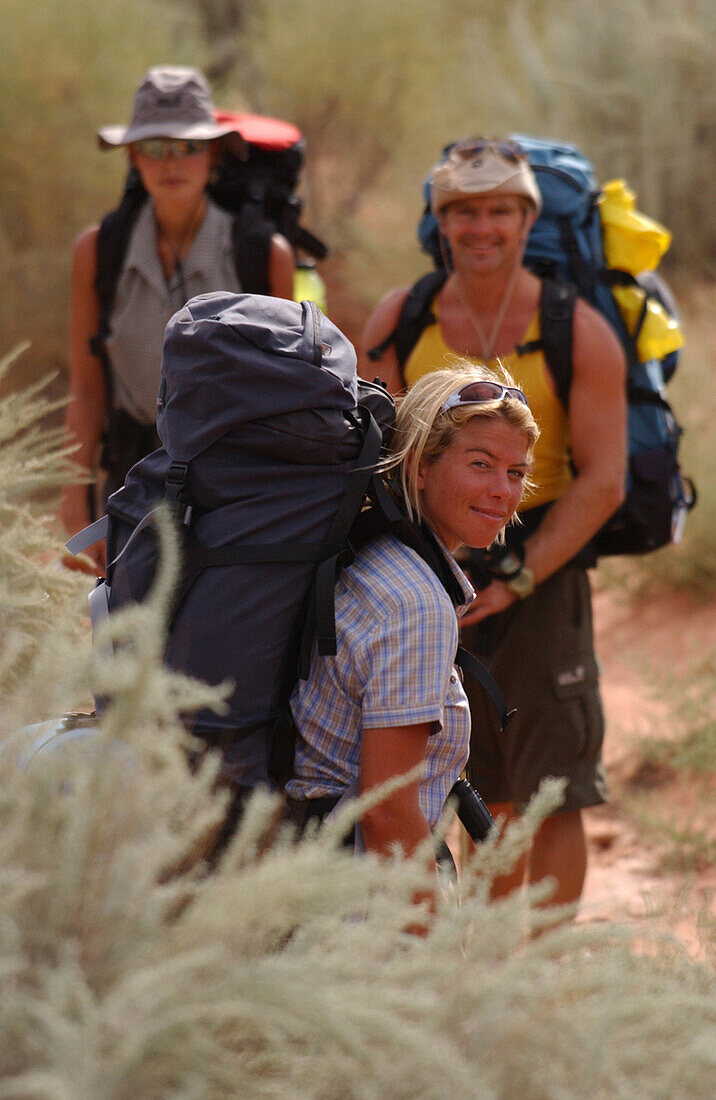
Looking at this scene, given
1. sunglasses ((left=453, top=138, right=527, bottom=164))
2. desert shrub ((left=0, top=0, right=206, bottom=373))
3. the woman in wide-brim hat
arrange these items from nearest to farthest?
sunglasses ((left=453, top=138, right=527, bottom=164)), the woman in wide-brim hat, desert shrub ((left=0, top=0, right=206, bottom=373))

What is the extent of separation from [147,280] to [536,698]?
1529mm

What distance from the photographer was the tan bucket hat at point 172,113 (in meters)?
3.39

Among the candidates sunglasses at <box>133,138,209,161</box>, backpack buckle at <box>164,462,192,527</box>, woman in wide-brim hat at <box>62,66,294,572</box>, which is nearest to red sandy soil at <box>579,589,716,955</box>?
woman in wide-brim hat at <box>62,66,294,572</box>

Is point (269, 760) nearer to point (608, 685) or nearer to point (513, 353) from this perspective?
point (513, 353)

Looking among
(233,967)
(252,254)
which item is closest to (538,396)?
(252,254)

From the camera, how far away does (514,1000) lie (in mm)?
1146

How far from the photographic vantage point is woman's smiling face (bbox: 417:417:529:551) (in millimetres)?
1919

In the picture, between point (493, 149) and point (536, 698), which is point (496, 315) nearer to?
point (493, 149)

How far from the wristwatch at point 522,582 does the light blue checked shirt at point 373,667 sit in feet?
3.85

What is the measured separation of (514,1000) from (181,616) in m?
0.69

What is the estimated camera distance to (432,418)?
1.91 meters

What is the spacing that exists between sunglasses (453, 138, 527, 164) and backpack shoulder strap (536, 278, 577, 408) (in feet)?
1.15

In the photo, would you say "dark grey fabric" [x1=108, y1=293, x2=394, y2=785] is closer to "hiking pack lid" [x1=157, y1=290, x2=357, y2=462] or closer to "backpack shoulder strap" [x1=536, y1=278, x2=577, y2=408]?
"hiking pack lid" [x1=157, y1=290, x2=357, y2=462]

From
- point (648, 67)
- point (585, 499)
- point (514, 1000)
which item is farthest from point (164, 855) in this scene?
point (648, 67)
